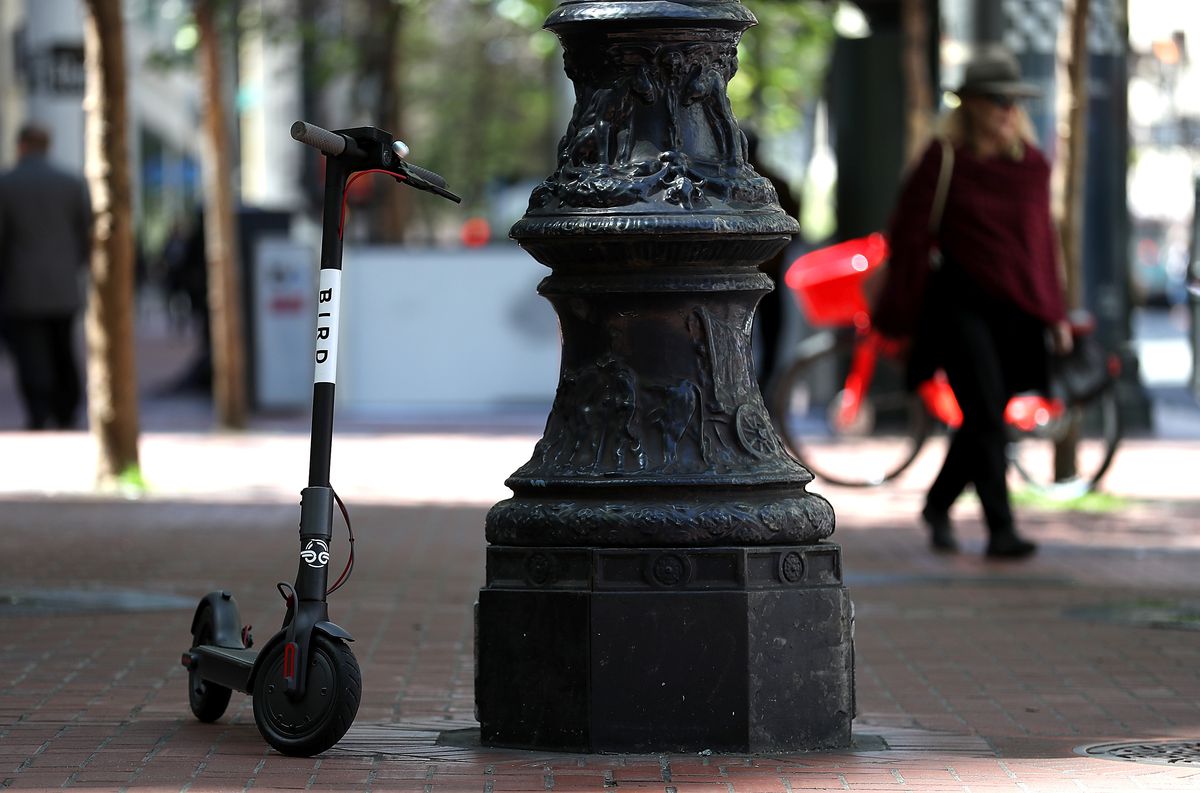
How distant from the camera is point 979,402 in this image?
935cm

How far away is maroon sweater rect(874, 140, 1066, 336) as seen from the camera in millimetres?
9398

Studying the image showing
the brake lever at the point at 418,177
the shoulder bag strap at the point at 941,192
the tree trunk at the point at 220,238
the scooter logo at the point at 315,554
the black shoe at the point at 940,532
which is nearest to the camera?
the scooter logo at the point at 315,554

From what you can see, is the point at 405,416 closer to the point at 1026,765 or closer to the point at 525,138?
the point at 1026,765

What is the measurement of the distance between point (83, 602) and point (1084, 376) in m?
5.59

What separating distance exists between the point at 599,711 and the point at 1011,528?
4.65 metres

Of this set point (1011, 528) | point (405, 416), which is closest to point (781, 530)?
point (1011, 528)

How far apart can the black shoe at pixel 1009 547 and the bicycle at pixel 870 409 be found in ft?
2.24

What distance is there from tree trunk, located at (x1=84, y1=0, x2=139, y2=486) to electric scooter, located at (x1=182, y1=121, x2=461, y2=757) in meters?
6.88

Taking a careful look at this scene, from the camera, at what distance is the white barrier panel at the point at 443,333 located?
757 inches

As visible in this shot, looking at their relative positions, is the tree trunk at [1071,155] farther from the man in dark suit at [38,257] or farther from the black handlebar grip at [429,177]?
the man in dark suit at [38,257]

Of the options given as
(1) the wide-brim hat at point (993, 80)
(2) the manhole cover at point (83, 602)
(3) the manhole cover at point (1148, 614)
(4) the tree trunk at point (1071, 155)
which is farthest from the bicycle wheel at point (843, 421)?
(2) the manhole cover at point (83, 602)

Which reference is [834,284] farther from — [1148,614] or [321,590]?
[321,590]

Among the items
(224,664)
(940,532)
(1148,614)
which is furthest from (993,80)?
(224,664)

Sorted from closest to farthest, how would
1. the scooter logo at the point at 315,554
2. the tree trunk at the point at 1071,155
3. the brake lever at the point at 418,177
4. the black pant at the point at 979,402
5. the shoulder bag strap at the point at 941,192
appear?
the scooter logo at the point at 315,554 < the brake lever at the point at 418,177 < the black pant at the point at 979,402 < the shoulder bag strap at the point at 941,192 < the tree trunk at the point at 1071,155
